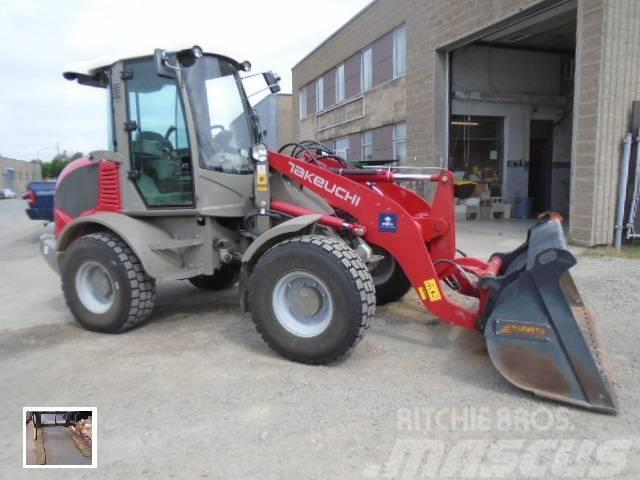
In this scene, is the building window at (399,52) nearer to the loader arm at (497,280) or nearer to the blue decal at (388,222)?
the loader arm at (497,280)

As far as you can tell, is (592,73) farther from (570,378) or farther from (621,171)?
(570,378)

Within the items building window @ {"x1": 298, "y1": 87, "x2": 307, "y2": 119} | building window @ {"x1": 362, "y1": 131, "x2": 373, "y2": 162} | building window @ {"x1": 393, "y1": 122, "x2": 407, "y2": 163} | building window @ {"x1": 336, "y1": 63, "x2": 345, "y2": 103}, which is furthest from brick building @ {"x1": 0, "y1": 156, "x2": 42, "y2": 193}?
building window @ {"x1": 393, "y1": 122, "x2": 407, "y2": 163}

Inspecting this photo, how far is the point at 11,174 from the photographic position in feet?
252

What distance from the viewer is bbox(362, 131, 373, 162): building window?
18619 mm

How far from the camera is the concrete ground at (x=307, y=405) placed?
2.86 metres

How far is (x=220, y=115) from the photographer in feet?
16.9

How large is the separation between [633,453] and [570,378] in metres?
0.56

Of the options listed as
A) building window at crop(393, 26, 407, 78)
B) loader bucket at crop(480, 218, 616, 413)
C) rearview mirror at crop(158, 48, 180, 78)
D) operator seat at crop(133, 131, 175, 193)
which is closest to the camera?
loader bucket at crop(480, 218, 616, 413)

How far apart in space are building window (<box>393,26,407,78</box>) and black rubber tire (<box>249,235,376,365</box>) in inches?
495

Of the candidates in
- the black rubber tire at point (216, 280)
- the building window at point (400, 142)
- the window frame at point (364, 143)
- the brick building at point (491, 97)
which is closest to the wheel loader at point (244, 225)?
the black rubber tire at point (216, 280)

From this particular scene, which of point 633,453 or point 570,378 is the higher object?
point 570,378

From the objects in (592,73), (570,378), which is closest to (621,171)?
(592,73)

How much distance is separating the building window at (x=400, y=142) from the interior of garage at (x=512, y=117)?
140cm

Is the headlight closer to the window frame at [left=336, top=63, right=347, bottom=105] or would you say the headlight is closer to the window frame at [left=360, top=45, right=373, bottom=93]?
the window frame at [left=360, top=45, right=373, bottom=93]
